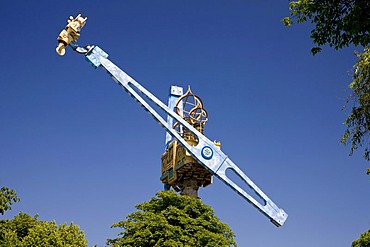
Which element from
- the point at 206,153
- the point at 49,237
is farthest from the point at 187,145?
the point at 49,237

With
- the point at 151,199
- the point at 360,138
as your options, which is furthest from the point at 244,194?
the point at 360,138

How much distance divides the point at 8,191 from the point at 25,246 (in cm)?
364

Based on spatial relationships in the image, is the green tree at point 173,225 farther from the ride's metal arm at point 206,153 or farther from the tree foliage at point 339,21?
the tree foliage at point 339,21

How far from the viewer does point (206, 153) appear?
28.3 metres

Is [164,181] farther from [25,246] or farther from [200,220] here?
[25,246]

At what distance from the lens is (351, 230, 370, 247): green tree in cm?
3021

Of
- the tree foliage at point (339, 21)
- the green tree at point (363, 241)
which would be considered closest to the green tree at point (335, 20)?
the tree foliage at point (339, 21)

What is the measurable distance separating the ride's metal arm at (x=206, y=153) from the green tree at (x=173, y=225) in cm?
227

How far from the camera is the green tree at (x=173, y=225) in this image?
25.1 meters

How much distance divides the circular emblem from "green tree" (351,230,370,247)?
37.5 ft

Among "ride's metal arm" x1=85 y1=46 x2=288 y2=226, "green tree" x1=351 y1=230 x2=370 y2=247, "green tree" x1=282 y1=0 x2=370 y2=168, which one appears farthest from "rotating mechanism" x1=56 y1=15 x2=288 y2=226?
"green tree" x1=282 y1=0 x2=370 y2=168

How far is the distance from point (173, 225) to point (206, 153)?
475cm

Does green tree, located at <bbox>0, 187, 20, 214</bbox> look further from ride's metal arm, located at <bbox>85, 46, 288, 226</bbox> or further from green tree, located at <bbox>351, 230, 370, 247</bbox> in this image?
green tree, located at <bbox>351, 230, 370, 247</bbox>

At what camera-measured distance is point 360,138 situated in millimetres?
11430
